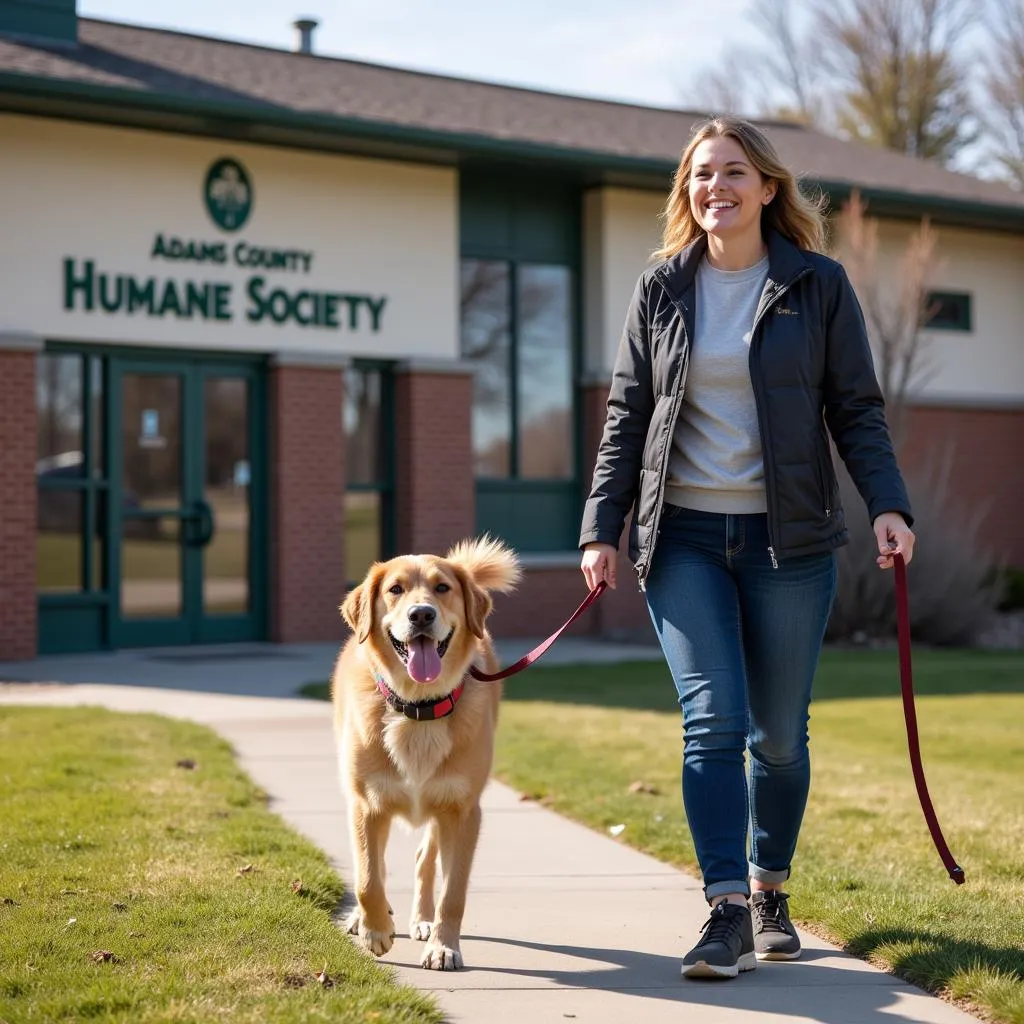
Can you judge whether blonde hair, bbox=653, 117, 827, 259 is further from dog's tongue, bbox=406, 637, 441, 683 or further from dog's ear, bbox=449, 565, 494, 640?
dog's tongue, bbox=406, 637, 441, 683

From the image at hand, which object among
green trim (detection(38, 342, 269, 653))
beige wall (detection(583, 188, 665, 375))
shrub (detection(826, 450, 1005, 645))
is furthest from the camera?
beige wall (detection(583, 188, 665, 375))

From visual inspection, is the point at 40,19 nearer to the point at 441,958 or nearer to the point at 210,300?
the point at 210,300

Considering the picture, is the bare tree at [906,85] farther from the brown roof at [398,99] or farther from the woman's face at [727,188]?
the woman's face at [727,188]

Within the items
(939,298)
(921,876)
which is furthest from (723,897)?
(939,298)

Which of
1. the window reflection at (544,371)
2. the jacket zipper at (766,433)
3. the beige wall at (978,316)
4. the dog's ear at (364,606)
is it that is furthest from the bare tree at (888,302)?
the dog's ear at (364,606)

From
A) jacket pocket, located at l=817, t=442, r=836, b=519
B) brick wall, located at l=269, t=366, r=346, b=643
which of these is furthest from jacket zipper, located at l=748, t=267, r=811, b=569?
brick wall, located at l=269, t=366, r=346, b=643

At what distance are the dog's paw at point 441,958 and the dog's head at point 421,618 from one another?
748mm

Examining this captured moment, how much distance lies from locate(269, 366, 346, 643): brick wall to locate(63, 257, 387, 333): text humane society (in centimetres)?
57

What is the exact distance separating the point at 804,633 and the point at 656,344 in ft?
3.20

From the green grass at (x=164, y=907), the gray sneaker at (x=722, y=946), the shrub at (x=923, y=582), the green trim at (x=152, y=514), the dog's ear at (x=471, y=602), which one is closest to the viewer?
the green grass at (x=164, y=907)

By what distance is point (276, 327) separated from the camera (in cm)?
1510

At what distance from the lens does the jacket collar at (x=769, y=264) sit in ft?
14.4

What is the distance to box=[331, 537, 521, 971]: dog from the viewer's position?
4449 mm

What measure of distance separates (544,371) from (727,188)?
501 inches
